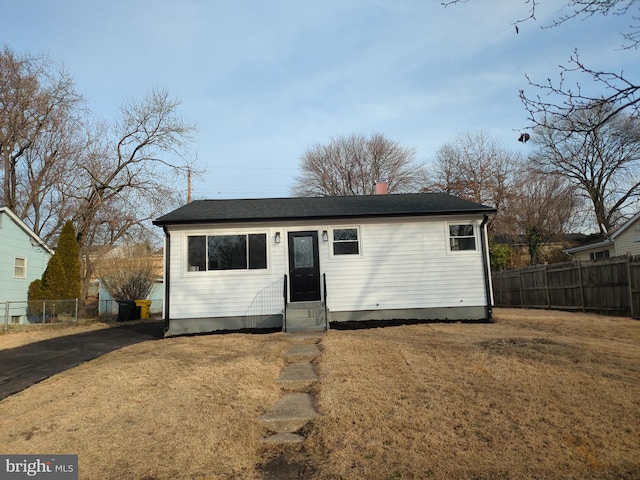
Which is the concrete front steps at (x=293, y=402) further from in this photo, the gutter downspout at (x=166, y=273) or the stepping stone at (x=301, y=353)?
the gutter downspout at (x=166, y=273)

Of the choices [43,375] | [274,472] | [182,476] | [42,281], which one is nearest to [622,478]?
[274,472]

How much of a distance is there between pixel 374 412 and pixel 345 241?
7.51 meters

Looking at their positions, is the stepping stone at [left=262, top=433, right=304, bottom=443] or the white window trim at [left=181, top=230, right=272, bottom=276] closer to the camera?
the stepping stone at [left=262, top=433, right=304, bottom=443]

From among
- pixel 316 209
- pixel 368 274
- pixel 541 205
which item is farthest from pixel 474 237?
pixel 541 205

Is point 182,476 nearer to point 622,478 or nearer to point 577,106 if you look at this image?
point 622,478

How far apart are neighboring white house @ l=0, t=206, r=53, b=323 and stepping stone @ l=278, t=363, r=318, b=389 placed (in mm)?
14493

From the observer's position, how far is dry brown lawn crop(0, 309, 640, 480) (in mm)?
3686

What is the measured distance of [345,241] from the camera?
39.5 feet

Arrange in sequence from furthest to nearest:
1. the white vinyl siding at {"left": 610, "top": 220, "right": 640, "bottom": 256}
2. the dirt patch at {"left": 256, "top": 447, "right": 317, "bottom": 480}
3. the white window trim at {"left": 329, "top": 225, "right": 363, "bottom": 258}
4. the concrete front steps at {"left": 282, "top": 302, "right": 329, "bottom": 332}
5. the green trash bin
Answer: the green trash bin → the white vinyl siding at {"left": 610, "top": 220, "right": 640, "bottom": 256} → the white window trim at {"left": 329, "top": 225, "right": 363, "bottom": 258} → the concrete front steps at {"left": 282, "top": 302, "right": 329, "bottom": 332} → the dirt patch at {"left": 256, "top": 447, "right": 317, "bottom": 480}

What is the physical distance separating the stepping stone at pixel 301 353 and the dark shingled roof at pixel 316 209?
4370mm

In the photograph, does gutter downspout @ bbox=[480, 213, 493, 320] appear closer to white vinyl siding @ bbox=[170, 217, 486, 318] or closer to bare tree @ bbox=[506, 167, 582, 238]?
white vinyl siding @ bbox=[170, 217, 486, 318]

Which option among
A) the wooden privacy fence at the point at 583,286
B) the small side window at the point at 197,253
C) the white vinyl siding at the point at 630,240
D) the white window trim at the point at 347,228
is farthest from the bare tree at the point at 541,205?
A: the small side window at the point at 197,253

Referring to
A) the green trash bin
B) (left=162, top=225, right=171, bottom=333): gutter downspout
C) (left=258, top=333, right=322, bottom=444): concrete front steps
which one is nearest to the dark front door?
(left=162, top=225, right=171, bottom=333): gutter downspout

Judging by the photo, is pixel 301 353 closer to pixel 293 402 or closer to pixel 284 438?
pixel 293 402
